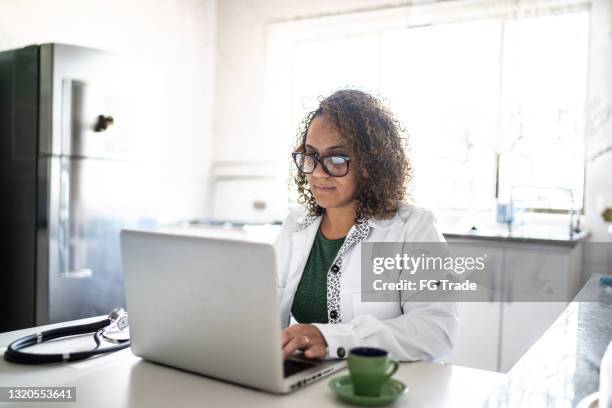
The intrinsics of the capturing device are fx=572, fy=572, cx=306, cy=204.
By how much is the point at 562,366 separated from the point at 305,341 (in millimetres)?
475

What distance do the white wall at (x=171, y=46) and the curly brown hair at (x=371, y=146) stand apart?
1.86 meters

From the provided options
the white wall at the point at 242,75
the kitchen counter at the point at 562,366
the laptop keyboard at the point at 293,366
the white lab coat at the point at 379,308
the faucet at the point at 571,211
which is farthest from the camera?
the white wall at the point at 242,75

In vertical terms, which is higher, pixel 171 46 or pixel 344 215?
pixel 171 46

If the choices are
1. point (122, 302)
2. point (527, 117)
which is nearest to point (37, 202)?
point (122, 302)

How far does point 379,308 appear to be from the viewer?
1.47 metres

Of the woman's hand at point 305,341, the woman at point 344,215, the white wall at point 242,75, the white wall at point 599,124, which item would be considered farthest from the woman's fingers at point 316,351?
the white wall at point 242,75

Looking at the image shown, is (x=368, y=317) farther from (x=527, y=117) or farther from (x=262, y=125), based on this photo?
(x=262, y=125)

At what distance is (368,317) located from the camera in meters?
1.24

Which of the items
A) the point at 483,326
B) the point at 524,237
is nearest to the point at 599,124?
the point at 524,237

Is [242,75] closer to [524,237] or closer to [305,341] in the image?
[524,237]

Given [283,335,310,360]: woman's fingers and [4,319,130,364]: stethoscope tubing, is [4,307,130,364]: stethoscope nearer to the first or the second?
[4,319,130,364]: stethoscope tubing

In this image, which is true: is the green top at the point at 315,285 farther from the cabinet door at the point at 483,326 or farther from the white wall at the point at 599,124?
the white wall at the point at 599,124

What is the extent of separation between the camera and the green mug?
89 cm

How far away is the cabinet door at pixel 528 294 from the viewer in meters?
2.68
